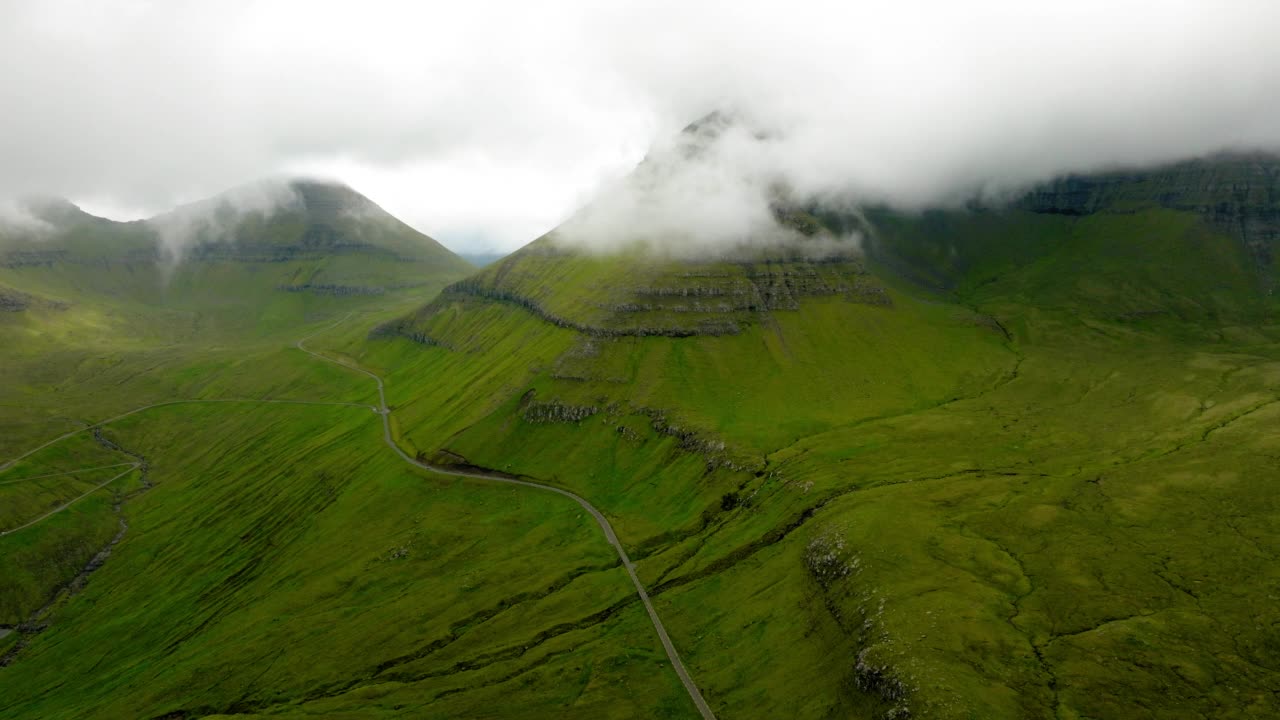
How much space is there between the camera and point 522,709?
417ft

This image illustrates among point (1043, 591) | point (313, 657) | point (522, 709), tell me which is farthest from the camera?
point (313, 657)

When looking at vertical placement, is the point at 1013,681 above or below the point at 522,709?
above

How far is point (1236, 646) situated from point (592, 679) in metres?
107

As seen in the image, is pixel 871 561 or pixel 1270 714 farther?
pixel 871 561

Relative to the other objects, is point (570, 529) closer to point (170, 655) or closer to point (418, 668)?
point (418, 668)

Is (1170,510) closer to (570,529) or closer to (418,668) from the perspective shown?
(570,529)

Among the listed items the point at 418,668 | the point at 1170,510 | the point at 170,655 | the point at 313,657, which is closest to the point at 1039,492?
the point at 1170,510

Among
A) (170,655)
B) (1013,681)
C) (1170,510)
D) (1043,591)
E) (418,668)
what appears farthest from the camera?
(170,655)

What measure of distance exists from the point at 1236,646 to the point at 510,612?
463 ft

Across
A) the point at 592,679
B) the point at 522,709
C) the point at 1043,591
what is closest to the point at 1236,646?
the point at 1043,591

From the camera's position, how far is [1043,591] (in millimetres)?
118438

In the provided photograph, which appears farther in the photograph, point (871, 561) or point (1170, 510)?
point (1170, 510)

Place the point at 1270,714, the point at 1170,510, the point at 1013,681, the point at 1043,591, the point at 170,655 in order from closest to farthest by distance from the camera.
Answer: the point at 1270,714 < the point at 1013,681 < the point at 1043,591 < the point at 1170,510 < the point at 170,655

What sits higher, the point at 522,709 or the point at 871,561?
the point at 871,561
